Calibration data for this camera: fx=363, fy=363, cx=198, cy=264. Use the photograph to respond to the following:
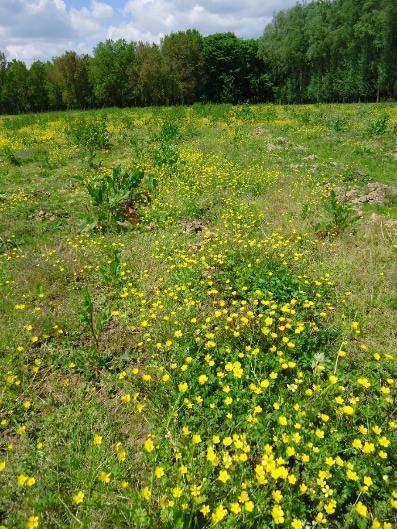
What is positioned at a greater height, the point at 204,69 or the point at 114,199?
the point at 204,69

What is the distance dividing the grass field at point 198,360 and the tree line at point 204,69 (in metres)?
38.5

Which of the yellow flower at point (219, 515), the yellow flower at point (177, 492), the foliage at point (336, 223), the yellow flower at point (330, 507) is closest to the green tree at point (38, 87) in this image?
the foliage at point (336, 223)

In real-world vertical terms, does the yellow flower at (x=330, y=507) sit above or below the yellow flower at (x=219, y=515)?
below

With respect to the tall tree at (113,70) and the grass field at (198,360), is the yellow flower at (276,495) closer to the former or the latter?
the grass field at (198,360)

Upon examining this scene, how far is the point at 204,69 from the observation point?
47156 mm

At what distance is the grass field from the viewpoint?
253 cm

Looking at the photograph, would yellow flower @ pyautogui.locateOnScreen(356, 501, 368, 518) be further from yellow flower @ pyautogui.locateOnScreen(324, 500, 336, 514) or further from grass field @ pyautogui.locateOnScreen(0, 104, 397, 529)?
yellow flower @ pyautogui.locateOnScreen(324, 500, 336, 514)

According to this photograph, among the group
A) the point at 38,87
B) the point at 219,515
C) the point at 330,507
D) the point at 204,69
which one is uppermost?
the point at 204,69

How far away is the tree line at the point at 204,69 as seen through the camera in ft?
125

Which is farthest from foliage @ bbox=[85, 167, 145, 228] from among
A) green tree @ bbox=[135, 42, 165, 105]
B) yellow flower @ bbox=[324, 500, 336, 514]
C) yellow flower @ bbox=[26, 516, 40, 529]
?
green tree @ bbox=[135, 42, 165, 105]

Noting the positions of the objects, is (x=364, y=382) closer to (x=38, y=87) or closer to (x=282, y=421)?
(x=282, y=421)

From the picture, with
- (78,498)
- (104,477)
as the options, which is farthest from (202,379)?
(78,498)

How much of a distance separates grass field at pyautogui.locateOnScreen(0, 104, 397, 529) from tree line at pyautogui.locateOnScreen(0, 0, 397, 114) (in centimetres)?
3847

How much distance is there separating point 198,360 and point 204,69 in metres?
50.8
